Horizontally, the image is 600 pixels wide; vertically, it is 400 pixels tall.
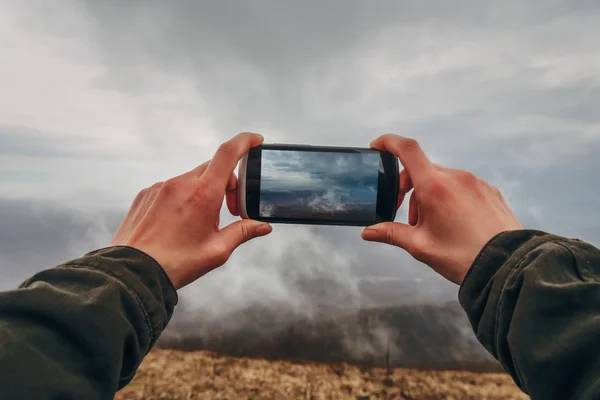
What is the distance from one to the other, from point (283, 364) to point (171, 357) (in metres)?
4.56

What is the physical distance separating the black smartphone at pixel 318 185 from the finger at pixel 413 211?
0.14m

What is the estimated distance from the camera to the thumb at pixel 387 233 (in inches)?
124

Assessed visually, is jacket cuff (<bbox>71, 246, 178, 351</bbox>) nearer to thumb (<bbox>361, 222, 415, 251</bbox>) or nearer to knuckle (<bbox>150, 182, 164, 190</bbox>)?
knuckle (<bbox>150, 182, 164, 190</bbox>)

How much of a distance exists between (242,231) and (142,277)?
1.03 metres

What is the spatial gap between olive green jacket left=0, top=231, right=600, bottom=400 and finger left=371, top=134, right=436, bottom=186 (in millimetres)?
900

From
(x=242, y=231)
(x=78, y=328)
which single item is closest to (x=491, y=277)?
(x=242, y=231)

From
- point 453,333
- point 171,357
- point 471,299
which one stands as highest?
point 471,299

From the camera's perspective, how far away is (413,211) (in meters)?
3.30

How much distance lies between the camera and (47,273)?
1977mm

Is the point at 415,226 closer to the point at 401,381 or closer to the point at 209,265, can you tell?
the point at 209,265

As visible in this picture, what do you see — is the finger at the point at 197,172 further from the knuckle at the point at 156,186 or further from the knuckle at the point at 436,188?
the knuckle at the point at 436,188

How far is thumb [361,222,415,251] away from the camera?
3.15 meters

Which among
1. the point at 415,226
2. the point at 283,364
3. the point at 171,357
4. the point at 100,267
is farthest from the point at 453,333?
the point at 100,267

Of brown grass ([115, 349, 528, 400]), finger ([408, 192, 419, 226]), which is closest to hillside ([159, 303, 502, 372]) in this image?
brown grass ([115, 349, 528, 400])
